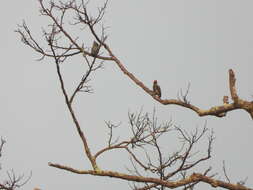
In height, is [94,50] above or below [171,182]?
above

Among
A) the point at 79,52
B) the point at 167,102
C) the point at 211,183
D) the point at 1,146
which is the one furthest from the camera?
the point at 1,146

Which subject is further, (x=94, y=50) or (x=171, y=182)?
(x=94, y=50)

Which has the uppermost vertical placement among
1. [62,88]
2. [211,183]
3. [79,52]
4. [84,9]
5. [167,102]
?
[84,9]

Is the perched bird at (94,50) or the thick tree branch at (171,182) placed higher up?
the perched bird at (94,50)

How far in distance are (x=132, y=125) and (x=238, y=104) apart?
15.1 feet

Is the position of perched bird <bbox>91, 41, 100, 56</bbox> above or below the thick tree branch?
above

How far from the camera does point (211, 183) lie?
8.52 feet

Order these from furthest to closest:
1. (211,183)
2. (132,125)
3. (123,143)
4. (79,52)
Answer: (132,125) < (123,143) < (79,52) < (211,183)

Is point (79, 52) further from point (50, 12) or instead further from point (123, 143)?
point (123, 143)

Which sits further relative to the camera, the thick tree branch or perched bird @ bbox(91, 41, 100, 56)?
perched bird @ bbox(91, 41, 100, 56)

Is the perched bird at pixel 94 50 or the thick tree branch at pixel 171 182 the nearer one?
the thick tree branch at pixel 171 182

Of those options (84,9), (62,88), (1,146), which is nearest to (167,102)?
(62,88)

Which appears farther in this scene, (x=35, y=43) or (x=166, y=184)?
(x=35, y=43)

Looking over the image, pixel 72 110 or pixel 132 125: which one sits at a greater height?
pixel 132 125
